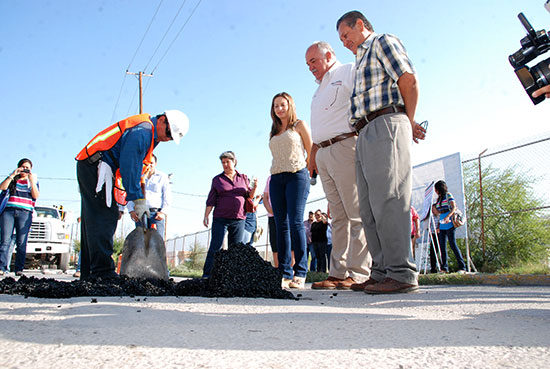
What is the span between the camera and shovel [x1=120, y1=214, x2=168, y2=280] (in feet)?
12.9

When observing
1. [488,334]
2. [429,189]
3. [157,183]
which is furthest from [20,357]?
[429,189]

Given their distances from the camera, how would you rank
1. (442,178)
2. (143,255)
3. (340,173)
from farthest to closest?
(442,178) < (143,255) < (340,173)

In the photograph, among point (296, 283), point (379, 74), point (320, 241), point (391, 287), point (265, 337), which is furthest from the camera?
point (320, 241)

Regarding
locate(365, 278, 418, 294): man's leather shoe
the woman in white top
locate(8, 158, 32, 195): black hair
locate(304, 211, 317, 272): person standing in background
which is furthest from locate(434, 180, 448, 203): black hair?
locate(8, 158, 32, 195): black hair

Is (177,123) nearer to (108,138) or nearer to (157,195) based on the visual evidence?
(108,138)

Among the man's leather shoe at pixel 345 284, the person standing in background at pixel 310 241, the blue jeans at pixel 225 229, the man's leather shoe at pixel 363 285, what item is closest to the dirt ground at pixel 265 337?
the man's leather shoe at pixel 363 285

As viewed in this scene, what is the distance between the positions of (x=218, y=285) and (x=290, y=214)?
1.49 meters

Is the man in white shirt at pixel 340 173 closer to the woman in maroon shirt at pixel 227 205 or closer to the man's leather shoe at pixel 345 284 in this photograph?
the man's leather shoe at pixel 345 284

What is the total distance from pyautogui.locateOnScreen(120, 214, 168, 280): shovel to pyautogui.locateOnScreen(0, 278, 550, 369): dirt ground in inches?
63.4

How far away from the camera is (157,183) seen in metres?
6.65

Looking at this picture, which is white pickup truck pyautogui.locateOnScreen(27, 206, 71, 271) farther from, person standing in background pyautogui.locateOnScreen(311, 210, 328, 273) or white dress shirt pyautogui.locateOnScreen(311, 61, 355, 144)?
white dress shirt pyautogui.locateOnScreen(311, 61, 355, 144)

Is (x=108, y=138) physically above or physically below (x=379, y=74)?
below

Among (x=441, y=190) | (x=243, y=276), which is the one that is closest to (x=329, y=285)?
(x=243, y=276)

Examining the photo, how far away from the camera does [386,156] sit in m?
3.07
